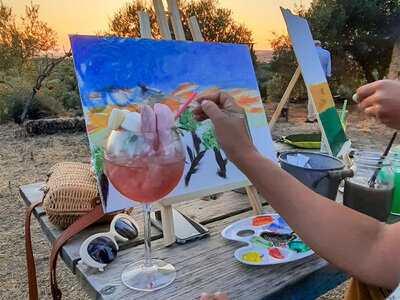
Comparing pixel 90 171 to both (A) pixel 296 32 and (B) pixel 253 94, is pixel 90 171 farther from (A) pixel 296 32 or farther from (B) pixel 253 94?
(A) pixel 296 32

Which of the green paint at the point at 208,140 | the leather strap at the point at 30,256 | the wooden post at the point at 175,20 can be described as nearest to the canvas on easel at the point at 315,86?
the green paint at the point at 208,140

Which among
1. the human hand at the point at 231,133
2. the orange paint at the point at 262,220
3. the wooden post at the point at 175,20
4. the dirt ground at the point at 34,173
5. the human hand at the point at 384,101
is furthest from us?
the dirt ground at the point at 34,173

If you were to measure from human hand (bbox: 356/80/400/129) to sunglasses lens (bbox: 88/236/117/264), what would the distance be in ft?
2.56

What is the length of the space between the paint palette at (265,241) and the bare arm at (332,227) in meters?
0.27

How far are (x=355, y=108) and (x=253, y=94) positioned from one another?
8791 mm

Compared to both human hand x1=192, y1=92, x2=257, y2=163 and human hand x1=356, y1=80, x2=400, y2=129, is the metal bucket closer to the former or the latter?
human hand x1=356, y1=80, x2=400, y2=129

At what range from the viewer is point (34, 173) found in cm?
406

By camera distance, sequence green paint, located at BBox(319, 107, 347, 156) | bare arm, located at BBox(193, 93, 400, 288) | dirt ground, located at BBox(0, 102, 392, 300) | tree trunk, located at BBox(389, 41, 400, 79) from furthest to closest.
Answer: tree trunk, located at BBox(389, 41, 400, 79) < dirt ground, located at BBox(0, 102, 392, 300) < green paint, located at BBox(319, 107, 347, 156) < bare arm, located at BBox(193, 93, 400, 288)

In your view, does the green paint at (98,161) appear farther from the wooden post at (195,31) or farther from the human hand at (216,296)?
the wooden post at (195,31)

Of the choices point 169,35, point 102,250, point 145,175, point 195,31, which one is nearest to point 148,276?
point 102,250

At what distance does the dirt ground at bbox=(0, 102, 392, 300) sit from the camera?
88.3 inches

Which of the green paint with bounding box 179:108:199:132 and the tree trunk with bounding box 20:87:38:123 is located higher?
the tree trunk with bounding box 20:87:38:123

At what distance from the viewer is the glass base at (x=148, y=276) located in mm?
841

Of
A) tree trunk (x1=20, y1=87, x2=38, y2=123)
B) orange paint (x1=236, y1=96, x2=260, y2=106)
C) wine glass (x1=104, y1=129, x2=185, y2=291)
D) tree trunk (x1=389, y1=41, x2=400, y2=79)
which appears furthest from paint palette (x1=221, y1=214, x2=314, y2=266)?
tree trunk (x1=389, y1=41, x2=400, y2=79)
